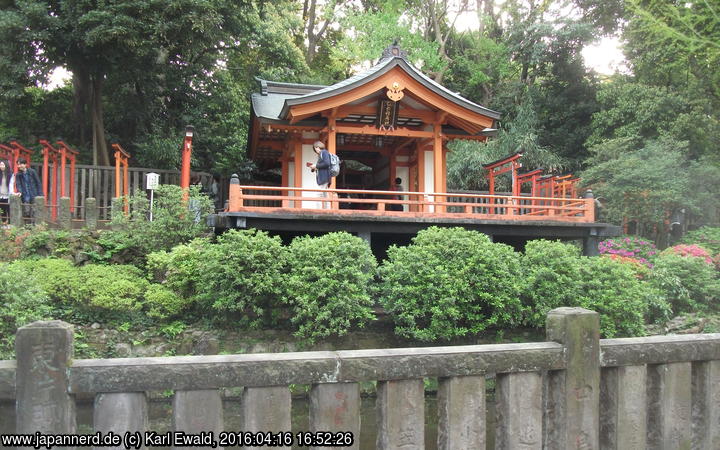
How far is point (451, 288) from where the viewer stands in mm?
7789

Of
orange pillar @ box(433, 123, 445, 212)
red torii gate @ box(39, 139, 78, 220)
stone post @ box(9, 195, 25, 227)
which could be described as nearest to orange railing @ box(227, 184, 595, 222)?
orange pillar @ box(433, 123, 445, 212)

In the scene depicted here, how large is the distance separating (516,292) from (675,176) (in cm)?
1236

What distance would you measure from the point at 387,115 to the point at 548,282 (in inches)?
239

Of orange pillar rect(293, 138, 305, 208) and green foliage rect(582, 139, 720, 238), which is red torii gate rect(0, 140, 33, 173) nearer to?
orange pillar rect(293, 138, 305, 208)

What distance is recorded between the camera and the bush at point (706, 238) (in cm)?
1538

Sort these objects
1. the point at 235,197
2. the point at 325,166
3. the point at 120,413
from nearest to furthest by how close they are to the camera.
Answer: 1. the point at 120,413
2. the point at 235,197
3. the point at 325,166

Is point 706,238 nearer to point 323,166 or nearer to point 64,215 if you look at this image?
point 323,166

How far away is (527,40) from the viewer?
78.9ft

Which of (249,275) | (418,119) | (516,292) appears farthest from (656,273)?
(249,275)

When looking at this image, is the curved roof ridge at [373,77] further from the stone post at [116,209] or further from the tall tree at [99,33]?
the tall tree at [99,33]

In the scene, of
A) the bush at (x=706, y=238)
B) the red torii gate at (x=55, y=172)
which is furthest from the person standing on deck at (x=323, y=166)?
the bush at (x=706, y=238)

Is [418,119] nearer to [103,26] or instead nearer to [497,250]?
[497,250]

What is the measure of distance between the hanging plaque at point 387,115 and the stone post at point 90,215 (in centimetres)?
706

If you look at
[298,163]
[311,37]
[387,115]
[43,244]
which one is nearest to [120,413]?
[43,244]
